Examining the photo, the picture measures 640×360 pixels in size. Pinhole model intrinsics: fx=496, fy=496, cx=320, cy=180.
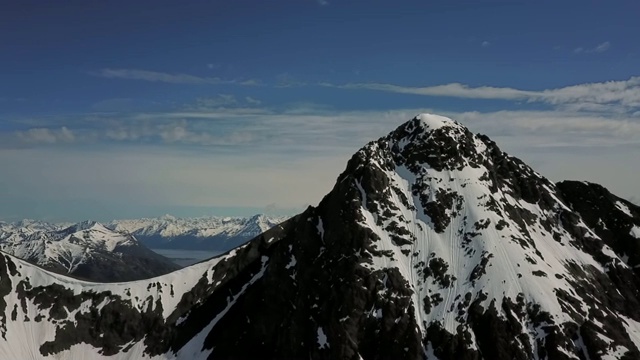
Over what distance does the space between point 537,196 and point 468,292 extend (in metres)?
64.3

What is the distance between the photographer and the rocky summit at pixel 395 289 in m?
148

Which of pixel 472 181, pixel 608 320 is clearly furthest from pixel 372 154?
pixel 608 320

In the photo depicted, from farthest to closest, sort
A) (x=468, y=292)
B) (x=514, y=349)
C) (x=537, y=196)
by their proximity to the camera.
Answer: (x=537, y=196), (x=468, y=292), (x=514, y=349)

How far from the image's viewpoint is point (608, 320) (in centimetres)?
14975

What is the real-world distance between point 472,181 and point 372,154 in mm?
39294

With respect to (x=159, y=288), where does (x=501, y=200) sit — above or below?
above

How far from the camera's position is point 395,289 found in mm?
158625

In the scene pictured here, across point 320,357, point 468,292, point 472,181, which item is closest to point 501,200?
point 472,181

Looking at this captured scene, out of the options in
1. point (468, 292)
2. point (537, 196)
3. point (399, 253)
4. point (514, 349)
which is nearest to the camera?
point (514, 349)

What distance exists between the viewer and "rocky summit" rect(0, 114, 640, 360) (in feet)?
485

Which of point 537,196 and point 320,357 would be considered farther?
point 537,196

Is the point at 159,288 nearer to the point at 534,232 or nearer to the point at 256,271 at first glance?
the point at 256,271

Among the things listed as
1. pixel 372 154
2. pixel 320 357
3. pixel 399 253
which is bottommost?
pixel 320 357

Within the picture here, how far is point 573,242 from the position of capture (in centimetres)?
18362
